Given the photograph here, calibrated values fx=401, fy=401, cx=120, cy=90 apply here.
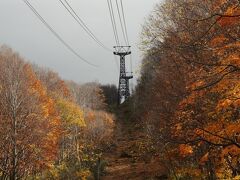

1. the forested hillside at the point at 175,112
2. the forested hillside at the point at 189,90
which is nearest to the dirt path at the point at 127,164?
the forested hillside at the point at 175,112

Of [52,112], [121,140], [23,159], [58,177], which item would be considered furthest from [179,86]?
[121,140]

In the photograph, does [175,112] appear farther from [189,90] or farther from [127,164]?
[127,164]

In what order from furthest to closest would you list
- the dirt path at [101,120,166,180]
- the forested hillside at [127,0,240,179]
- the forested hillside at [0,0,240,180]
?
the dirt path at [101,120,166,180] < the forested hillside at [127,0,240,179] < the forested hillside at [0,0,240,180]

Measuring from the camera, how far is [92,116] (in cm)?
6022

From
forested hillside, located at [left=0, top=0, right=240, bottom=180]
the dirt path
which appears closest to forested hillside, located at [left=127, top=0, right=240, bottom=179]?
forested hillside, located at [left=0, top=0, right=240, bottom=180]

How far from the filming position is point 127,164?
161 ft

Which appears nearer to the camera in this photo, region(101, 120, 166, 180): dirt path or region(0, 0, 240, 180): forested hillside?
region(0, 0, 240, 180): forested hillside

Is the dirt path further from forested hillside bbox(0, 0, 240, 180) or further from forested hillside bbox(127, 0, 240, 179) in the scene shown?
forested hillside bbox(127, 0, 240, 179)

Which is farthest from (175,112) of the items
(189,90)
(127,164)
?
(127,164)

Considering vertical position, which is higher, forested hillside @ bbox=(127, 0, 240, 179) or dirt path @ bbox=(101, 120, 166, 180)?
forested hillside @ bbox=(127, 0, 240, 179)

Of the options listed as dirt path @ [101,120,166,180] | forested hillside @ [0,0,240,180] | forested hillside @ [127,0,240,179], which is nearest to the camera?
forested hillside @ [0,0,240,180]

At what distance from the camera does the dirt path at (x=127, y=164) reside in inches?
1490

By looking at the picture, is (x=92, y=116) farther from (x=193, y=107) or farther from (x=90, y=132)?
(x=193, y=107)

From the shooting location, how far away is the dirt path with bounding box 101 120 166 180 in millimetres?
37841
